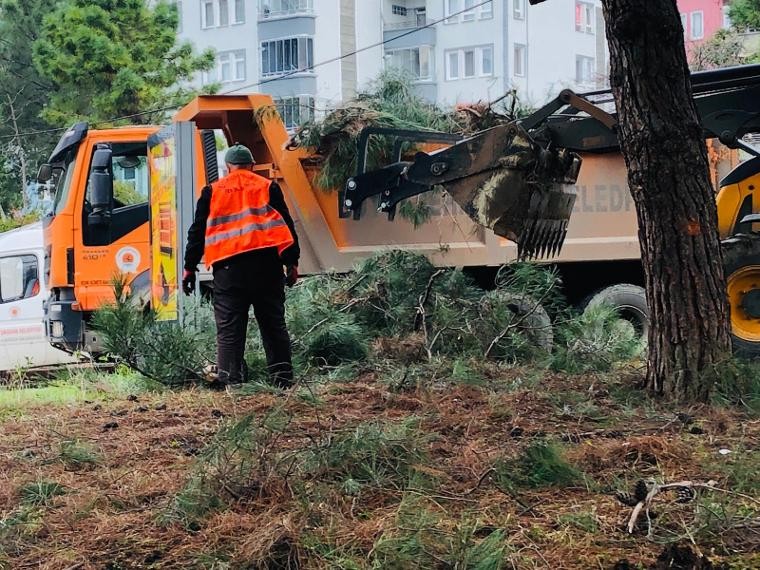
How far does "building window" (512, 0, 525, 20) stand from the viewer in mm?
38000

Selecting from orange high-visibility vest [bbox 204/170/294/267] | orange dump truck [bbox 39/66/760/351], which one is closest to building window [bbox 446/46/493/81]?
orange dump truck [bbox 39/66/760/351]

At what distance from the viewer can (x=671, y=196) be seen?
5.28 metres

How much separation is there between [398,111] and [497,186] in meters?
2.86

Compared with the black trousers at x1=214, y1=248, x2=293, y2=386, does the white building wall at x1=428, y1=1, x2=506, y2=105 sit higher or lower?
higher

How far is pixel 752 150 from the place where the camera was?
310 inches

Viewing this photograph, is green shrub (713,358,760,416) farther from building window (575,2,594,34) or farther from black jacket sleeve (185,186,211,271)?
building window (575,2,594,34)

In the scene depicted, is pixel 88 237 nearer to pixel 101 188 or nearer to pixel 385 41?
pixel 101 188

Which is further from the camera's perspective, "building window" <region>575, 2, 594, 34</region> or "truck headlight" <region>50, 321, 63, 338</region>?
"building window" <region>575, 2, 594, 34</region>

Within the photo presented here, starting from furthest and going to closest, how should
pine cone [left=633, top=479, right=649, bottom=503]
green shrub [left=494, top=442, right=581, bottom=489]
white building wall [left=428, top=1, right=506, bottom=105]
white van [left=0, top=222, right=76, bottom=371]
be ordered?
1. white building wall [left=428, top=1, right=506, bottom=105]
2. white van [left=0, top=222, right=76, bottom=371]
3. green shrub [left=494, top=442, right=581, bottom=489]
4. pine cone [left=633, top=479, right=649, bottom=503]

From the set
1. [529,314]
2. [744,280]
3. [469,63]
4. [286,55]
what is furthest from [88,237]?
[469,63]

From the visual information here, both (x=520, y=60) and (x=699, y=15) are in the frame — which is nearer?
(x=520, y=60)

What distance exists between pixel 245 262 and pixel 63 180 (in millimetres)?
4607

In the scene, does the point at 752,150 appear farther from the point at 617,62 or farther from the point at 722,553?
the point at 722,553

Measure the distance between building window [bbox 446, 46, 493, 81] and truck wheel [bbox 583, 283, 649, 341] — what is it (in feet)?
98.2
